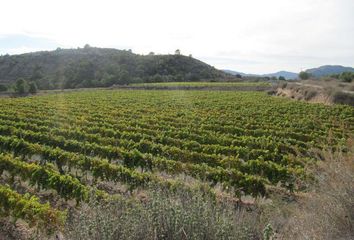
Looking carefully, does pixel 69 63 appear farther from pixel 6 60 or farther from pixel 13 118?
pixel 13 118

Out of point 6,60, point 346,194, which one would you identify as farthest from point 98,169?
point 6,60

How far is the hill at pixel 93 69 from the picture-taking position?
78438mm

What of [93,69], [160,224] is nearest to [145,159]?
[160,224]

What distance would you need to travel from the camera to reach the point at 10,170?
37.0 feet

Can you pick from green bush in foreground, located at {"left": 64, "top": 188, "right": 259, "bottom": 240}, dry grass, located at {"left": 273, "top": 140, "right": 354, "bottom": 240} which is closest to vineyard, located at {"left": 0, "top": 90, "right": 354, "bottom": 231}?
green bush in foreground, located at {"left": 64, "top": 188, "right": 259, "bottom": 240}

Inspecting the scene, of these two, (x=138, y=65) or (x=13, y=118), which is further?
(x=138, y=65)

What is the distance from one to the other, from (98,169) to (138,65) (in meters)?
84.6

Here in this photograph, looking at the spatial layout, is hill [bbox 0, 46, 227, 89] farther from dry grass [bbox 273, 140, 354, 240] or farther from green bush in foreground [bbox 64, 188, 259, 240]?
green bush in foreground [bbox 64, 188, 259, 240]

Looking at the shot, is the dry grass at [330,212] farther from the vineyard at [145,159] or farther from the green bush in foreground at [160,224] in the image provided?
the vineyard at [145,159]

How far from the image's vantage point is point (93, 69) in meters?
88.7

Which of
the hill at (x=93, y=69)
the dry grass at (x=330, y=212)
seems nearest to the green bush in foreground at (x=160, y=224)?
the dry grass at (x=330, y=212)

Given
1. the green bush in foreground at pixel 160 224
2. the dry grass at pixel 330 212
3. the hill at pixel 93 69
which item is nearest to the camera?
the green bush in foreground at pixel 160 224

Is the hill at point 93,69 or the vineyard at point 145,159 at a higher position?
the vineyard at point 145,159

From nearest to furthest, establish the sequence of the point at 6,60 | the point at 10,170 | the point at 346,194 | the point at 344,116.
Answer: the point at 346,194 < the point at 10,170 < the point at 344,116 < the point at 6,60
